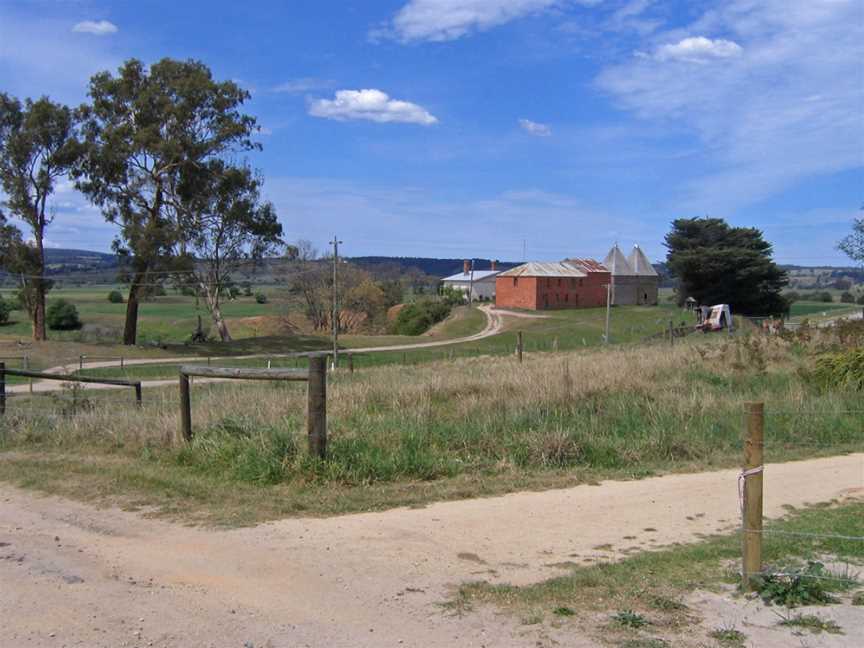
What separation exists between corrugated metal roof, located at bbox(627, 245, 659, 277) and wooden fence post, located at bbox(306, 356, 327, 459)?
99.4 meters

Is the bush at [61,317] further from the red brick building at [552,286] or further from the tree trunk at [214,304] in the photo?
the red brick building at [552,286]

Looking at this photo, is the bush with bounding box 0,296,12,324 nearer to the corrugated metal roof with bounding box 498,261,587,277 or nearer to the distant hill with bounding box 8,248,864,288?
the distant hill with bounding box 8,248,864,288

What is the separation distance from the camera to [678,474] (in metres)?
9.05

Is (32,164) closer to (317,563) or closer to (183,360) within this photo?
(183,360)

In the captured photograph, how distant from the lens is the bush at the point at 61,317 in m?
83.4

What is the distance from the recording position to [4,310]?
83.1 meters

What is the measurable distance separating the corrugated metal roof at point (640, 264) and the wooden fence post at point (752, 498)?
3991 inches

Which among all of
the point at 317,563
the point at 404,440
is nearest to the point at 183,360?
the point at 404,440

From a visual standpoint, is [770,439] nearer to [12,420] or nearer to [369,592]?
[369,592]

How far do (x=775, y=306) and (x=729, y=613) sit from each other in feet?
282

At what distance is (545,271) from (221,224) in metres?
46.9

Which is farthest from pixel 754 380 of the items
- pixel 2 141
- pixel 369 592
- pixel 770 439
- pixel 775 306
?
pixel 775 306

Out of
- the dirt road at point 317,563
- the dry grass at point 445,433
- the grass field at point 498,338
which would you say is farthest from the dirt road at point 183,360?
the dirt road at point 317,563

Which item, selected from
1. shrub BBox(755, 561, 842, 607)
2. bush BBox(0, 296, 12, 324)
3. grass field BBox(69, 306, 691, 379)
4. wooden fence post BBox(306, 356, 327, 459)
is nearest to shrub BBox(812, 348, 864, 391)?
shrub BBox(755, 561, 842, 607)
